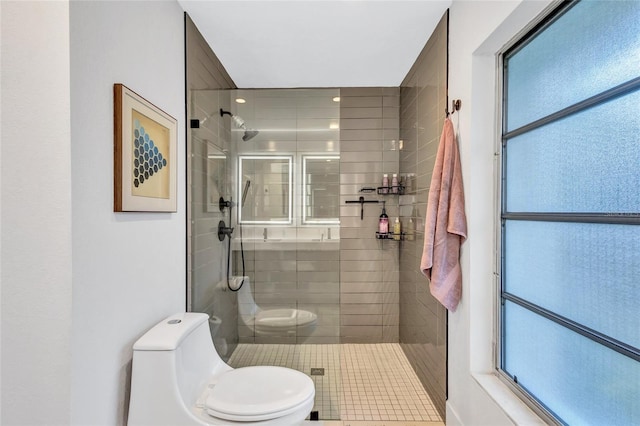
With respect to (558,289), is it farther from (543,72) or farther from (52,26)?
(52,26)

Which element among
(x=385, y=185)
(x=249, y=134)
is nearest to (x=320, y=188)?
(x=249, y=134)

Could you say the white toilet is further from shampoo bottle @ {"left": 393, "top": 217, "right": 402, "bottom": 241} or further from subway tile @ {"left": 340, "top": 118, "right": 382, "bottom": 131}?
subway tile @ {"left": 340, "top": 118, "right": 382, "bottom": 131}

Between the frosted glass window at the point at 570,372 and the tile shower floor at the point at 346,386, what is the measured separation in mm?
891

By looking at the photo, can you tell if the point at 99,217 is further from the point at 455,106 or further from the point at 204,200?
the point at 455,106

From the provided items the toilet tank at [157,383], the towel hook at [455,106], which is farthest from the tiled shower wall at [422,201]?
the toilet tank at [157,383]

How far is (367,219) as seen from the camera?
10.1ft

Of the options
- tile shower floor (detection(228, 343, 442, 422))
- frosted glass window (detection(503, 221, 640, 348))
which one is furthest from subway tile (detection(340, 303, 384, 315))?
frosted glass window (detection(503, 221, 640, 348))

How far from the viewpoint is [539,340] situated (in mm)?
1273

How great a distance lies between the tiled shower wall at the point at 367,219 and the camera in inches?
121

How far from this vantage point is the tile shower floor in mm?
2004

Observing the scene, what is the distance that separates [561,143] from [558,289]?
1.76 ft

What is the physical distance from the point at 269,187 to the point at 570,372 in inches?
69.6

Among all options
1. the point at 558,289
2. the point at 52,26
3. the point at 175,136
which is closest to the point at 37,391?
the point at 52,26

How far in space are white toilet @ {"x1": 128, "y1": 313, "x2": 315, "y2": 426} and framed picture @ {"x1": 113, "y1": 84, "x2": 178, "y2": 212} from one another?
1.90 ft
